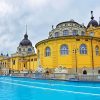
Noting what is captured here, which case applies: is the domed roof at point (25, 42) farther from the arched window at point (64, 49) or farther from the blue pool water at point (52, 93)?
the blue pool water at point (52, 93)

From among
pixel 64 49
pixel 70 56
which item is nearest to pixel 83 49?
pixel 70 56

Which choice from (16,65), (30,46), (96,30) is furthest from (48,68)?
(30,46)

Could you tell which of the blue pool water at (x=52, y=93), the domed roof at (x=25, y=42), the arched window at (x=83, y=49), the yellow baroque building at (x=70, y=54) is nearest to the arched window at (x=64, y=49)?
the yellow baroque building at (x=70, y=54)

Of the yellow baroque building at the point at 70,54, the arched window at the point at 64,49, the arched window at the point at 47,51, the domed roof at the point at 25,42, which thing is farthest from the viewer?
the domed roof at the point at 25,42

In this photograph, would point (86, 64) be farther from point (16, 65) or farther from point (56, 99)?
point (16, 65)

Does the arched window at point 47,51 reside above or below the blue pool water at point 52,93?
above

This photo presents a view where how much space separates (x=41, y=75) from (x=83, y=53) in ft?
30.1

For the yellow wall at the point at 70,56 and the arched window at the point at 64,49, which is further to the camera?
the arched window at the point at 64,49

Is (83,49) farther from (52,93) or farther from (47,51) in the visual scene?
(52,93)

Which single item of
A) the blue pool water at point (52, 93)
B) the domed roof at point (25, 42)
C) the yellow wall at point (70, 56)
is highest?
the domed roof at point (25, 42)

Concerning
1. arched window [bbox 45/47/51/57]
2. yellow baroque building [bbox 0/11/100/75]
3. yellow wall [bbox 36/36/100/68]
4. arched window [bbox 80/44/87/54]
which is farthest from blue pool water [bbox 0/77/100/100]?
arched window [bbox 45/47/51/57]

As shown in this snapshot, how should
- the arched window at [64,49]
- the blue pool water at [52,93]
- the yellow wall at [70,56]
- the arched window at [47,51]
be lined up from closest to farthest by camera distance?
Result: 1. the blue pool water at [52,93]
2. the yellow wall at [70,56]
3. the arched window at [64,49]
4. the arched window at [47,51]

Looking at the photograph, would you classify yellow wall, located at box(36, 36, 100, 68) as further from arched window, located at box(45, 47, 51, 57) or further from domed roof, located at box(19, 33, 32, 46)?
domed roof, located at box(19, 33, 32, 46)

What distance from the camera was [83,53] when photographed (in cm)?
3794
